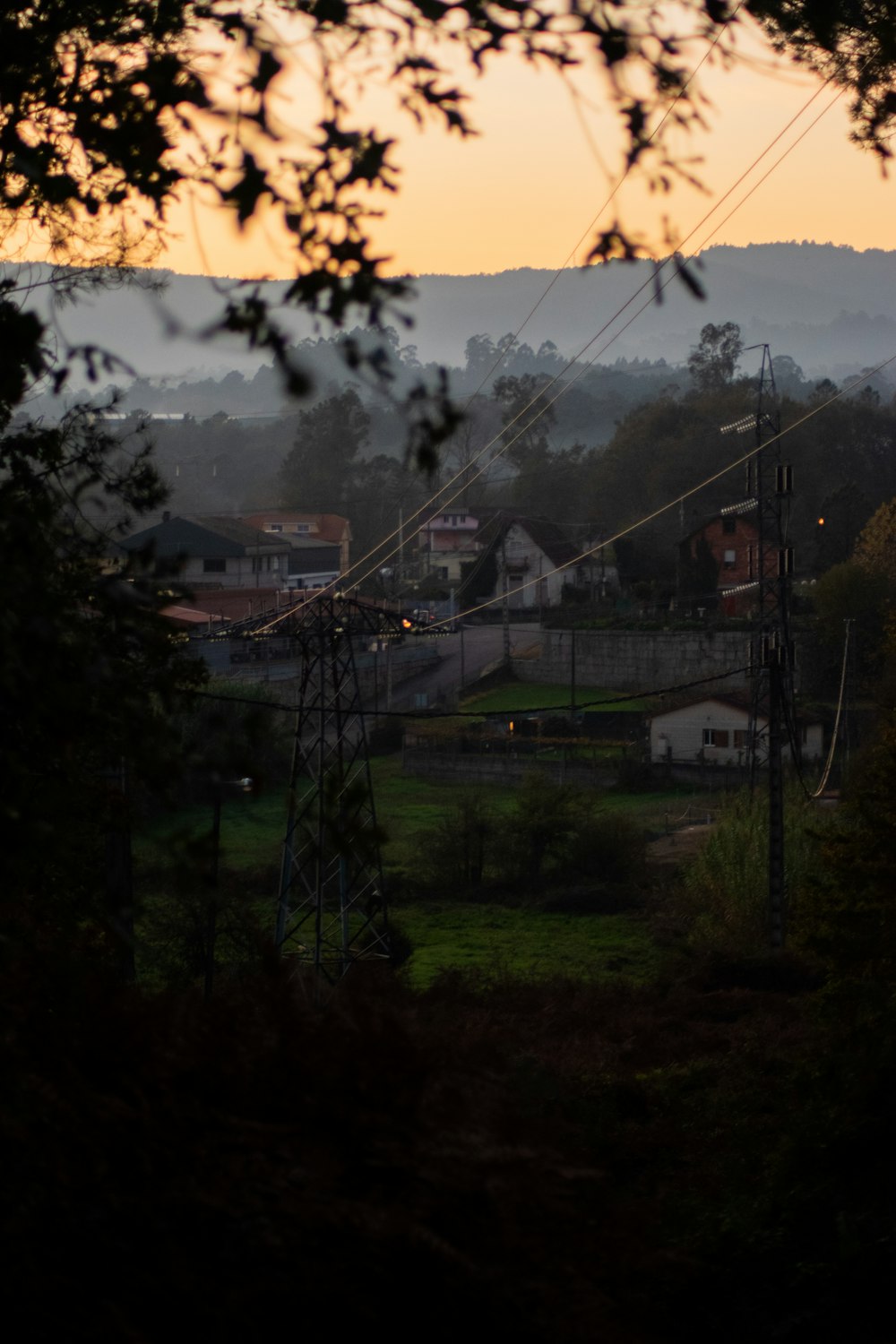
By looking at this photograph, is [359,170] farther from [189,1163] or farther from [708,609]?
[708,609]

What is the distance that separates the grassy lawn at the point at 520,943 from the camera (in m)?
30.6

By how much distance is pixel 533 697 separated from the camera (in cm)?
6178

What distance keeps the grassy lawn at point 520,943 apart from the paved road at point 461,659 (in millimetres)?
24964

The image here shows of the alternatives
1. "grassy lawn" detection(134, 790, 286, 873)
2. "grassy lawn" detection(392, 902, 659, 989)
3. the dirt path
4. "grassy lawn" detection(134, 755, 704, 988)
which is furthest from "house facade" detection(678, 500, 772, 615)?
"grassy lawn" detection(392, 902, 659, 989)

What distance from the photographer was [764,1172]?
10625mm

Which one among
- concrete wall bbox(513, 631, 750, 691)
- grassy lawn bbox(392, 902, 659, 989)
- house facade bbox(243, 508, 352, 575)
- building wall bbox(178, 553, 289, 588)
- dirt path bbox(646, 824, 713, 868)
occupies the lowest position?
grassy lawn bbox(392, 902, 659, 989)

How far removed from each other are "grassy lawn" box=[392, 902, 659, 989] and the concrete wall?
79.4 feet

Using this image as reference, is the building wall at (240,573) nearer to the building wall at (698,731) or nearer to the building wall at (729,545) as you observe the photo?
the building wall at (729,545)

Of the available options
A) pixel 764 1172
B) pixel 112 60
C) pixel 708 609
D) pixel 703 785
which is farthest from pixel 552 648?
pixel 112 60

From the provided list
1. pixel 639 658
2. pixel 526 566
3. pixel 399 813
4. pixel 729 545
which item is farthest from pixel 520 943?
pixel 526 566

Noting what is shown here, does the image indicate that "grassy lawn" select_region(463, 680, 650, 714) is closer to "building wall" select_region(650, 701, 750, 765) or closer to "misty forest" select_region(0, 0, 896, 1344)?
"building wall" select_region(650, 701, 750, 765)

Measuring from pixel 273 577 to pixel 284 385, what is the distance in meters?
71.2

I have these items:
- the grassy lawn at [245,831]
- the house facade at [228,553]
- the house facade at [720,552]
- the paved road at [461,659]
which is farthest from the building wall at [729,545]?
the grassy lawn at [245,831]

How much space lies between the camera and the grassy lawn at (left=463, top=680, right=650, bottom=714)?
60.1 m
